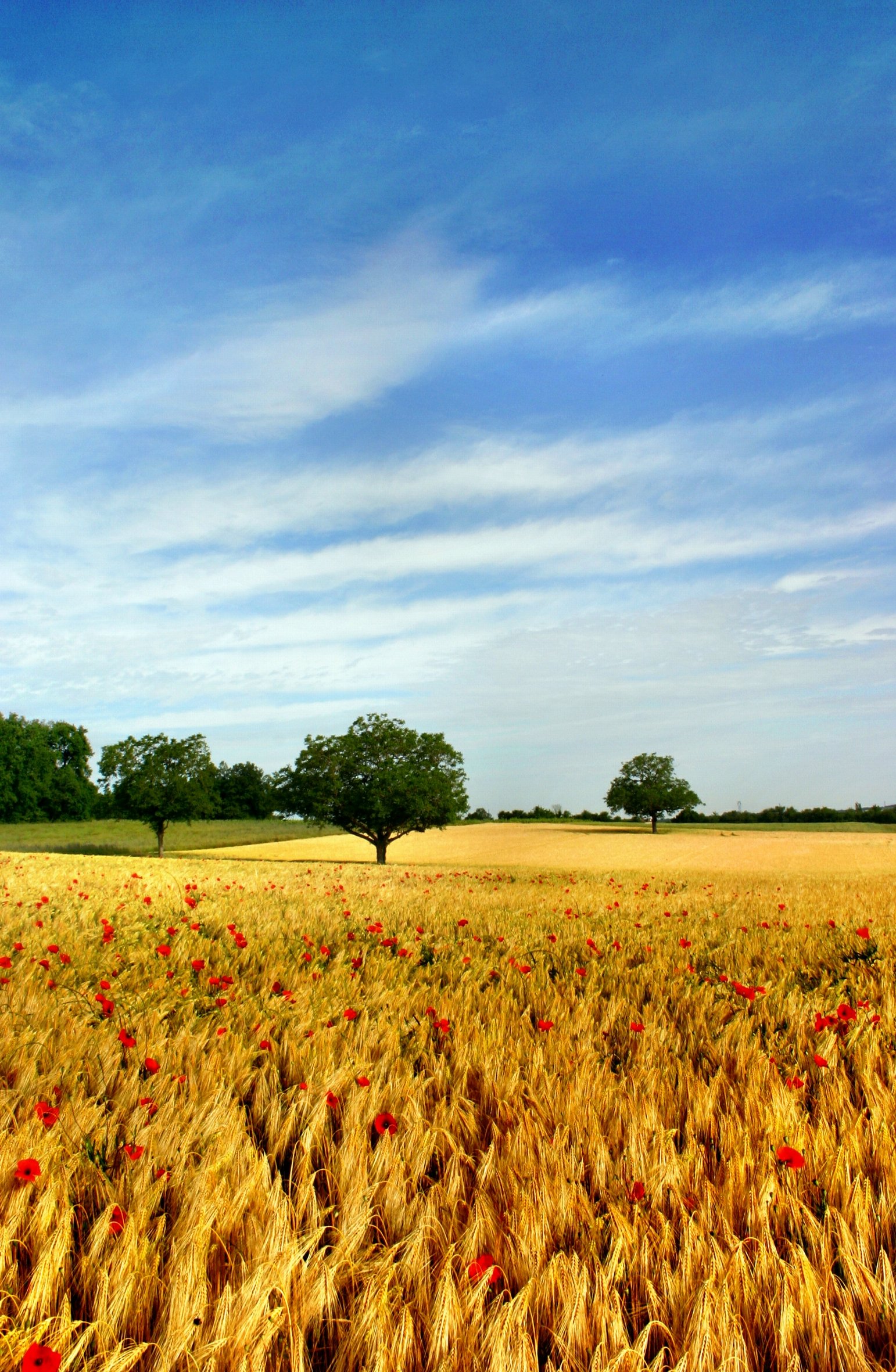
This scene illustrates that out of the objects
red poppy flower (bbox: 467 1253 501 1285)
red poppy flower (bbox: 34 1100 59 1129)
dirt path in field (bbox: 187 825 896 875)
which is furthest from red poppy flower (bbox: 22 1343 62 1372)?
dirt path in field (bbox: 187 825 896 875)

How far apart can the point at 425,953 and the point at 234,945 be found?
183 centimetres

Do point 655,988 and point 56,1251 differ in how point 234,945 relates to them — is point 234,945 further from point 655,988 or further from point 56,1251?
point 56,1251

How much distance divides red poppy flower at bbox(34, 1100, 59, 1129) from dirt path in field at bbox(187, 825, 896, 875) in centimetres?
3207

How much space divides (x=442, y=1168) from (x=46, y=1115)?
1.58 meters

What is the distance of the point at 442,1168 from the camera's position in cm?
296

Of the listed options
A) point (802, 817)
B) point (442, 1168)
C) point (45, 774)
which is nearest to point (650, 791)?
point (802, 817)

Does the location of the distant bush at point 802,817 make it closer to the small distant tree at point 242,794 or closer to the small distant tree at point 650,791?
the small distant tree at point 650,791

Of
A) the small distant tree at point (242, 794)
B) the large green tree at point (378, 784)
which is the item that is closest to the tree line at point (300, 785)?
the large green tree at point (378, 784)

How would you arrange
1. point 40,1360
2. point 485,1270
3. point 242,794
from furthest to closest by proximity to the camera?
point 242,794 → point 485,1270 → point 40,1360

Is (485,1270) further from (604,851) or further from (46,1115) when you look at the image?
(604,851)

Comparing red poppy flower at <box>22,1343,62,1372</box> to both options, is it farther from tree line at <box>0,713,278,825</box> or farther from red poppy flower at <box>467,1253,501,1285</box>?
tree line at <box>0,713,278,825</box>

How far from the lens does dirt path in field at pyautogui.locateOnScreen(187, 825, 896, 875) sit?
40.2 meters

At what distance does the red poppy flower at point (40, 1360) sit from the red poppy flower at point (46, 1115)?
1.43m

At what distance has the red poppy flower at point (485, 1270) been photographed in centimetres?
209
